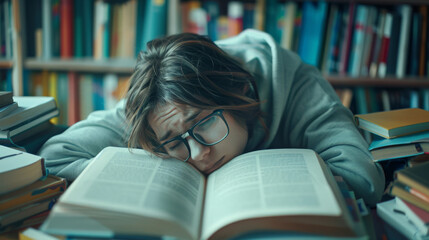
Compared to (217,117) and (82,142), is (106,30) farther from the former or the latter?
(217,117)

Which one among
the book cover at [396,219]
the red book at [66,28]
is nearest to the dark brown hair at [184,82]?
the book cover at [396,219]

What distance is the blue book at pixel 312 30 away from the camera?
159 cm

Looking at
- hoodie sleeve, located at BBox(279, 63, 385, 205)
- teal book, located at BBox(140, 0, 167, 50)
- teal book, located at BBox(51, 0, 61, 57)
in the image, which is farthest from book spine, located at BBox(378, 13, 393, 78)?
teal book, located at BBox(51, 0, 61, 57)

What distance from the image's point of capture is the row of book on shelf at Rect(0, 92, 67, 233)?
0.55 m

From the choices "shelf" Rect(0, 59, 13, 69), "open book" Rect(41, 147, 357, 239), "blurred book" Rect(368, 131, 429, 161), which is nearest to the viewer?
"open book" Rect(41, 147, 357, 239)

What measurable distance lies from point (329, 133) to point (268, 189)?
330 millimetres

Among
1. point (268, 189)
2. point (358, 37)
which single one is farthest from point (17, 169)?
point (358, 37)

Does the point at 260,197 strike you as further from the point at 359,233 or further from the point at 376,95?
the point at 376,95

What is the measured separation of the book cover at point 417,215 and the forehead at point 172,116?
427mm

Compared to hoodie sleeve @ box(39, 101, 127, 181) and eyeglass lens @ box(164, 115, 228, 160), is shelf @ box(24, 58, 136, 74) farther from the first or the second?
eyeglass lens @ box(164, 115, 228, 160)

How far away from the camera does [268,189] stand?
0.54m

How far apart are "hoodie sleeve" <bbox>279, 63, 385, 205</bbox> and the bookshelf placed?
27.9 inches

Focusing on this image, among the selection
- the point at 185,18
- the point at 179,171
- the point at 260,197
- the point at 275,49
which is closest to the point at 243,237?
the point at 260,197

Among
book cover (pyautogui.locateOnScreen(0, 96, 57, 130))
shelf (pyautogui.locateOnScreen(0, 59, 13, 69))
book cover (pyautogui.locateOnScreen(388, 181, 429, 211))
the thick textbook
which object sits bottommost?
shelf (pyautogui.locateOnScreen(0, 59, 13, 69))
